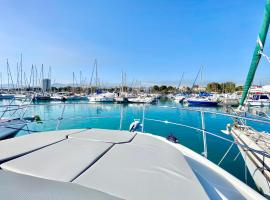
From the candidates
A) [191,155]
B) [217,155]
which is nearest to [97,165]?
[191,155]

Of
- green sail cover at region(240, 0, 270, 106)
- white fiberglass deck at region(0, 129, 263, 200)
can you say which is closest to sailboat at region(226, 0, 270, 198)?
green sail cover at region(240, 0, 270, 106)

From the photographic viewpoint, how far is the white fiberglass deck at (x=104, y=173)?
1006 millimetres

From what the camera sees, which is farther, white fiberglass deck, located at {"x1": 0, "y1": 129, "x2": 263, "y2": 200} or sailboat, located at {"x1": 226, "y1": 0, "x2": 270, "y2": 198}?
sailboat, located at {"x1": 226, "y1": 0, "x2": 270, "y2": 198}

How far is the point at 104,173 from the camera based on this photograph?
1222mm

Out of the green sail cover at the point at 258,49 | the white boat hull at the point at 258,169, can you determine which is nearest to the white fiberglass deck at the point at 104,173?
the white boat hull at the point at 258,169

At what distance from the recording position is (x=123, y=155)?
156 centimetres

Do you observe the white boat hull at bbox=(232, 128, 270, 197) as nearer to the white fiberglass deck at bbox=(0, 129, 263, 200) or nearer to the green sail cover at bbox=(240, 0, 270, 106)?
the green sail cover at bbox=(240, 0, 270, 106)

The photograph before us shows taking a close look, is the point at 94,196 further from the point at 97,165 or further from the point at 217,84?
the point at 217,84

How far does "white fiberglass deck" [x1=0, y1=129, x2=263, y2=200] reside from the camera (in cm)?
101

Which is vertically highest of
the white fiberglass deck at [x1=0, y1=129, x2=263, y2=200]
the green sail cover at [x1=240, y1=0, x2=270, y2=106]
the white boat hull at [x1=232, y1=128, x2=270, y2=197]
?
the green sail cover at [x1=240, y1=0, x2=270, y2=106]

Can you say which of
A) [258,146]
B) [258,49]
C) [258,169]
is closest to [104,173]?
[258,169]

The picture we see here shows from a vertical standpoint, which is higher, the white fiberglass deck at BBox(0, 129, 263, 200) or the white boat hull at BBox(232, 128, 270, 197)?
the white fiberglass deck at BBox(0, 129, 263, 200)

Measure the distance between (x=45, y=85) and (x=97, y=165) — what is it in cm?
4463

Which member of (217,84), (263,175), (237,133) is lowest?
(263,175)
